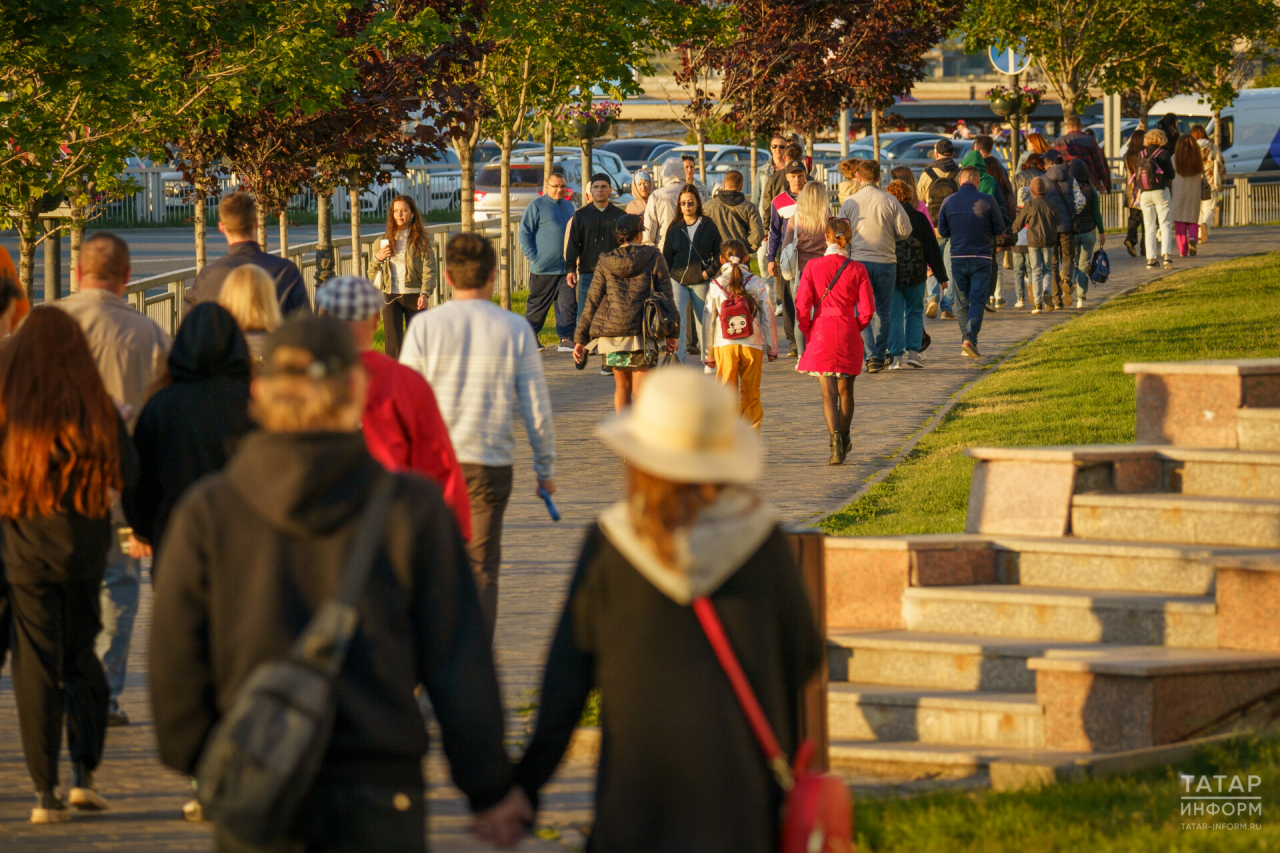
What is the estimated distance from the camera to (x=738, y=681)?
3180 mm

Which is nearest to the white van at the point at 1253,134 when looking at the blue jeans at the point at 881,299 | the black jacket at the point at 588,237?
the blue jeans at the point at 881,299

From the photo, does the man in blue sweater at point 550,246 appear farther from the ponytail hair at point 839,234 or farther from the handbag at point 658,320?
the ponytail hair at point 839,234

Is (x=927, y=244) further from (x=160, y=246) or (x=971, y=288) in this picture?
(x=160, y=246)

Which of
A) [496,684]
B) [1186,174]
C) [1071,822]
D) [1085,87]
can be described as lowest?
[1071,822]

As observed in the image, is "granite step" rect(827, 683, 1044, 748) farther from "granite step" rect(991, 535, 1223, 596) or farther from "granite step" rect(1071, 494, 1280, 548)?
"granite step" rect(1071, 494, 1280, 548)

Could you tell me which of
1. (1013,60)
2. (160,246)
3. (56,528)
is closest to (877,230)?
(56,528)

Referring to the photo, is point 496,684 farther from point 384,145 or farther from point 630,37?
point 630,37

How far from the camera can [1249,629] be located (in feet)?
19.6

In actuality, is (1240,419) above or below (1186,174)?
below

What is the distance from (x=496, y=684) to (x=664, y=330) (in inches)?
339

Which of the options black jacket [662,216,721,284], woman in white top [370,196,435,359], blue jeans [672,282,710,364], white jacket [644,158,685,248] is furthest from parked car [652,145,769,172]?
woman in white top [370,196,435,359]

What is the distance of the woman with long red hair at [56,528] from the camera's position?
5242mm

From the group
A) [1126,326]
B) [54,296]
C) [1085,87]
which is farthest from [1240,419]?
[1085,87]

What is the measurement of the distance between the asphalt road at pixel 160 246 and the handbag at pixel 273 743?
69.9ft
